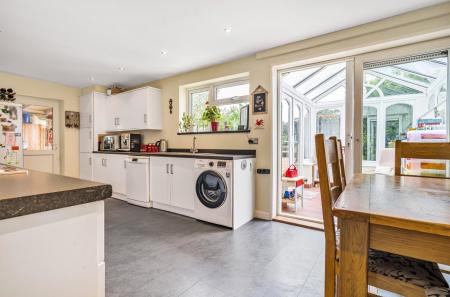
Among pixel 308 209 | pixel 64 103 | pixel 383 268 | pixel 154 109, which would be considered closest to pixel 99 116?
pixel 64 103

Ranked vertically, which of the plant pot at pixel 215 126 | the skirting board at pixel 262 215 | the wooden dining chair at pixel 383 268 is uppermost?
the plant pot at pixel 215 126

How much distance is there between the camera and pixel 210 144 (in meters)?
3.66

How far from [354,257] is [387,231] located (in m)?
0.14

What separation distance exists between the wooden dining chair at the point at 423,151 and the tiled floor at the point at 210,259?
1.11 m

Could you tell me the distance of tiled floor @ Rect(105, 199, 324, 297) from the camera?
63.6 inches

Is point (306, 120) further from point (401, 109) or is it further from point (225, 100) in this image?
point (401, 109)

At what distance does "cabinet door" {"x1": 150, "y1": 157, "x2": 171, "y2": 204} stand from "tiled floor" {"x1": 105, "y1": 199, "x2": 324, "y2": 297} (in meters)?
0.49

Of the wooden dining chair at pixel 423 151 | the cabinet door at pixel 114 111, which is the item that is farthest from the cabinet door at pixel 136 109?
the wooden dining chair at pixel 423 151

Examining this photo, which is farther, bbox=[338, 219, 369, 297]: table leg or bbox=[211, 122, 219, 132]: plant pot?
→ bbox=[211, 122, 219, 132]: plant pot

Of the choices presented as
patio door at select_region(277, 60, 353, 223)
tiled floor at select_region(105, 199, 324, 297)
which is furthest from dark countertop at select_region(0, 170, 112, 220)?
patio door at select_region(277, 60, 353, 223)

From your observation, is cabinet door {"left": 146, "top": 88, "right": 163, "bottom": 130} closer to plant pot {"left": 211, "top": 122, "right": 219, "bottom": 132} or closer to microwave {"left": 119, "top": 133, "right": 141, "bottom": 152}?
microwave {"left": 119, "top": 133, "right": 141, "bottom": 152}

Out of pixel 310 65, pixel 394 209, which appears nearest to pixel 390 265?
pixel 394 209

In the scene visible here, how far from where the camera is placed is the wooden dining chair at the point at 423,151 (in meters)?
1.58

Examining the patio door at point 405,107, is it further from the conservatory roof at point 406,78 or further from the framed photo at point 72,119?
the framed photo at point 72,119
